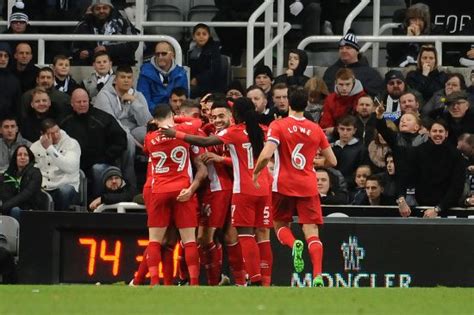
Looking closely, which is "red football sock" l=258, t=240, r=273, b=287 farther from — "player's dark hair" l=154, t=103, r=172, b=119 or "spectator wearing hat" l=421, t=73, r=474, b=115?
"spectator wearing hat" l=421, t=73, r=474, b=115

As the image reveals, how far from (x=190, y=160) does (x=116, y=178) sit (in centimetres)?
238

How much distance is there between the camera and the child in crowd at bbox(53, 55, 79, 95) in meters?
25.3

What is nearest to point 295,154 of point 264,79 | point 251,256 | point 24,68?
point 251,256

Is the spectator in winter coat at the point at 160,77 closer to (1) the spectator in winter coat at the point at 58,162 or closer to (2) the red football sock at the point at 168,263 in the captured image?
(1) the spectator in winter coat at the point at 58,162

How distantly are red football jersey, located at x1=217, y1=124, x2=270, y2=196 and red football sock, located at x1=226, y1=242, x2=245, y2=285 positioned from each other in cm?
88

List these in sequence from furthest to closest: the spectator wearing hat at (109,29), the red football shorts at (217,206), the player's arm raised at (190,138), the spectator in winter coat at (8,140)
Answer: the spectator wearing hat at (109,29) < the spectator in winter coat at (8,140) < the red football shorts at (217,206) < the player's arm raised at (190,138)

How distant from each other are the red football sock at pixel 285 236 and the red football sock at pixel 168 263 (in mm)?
1795

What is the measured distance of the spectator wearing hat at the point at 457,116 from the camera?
23.8 metres

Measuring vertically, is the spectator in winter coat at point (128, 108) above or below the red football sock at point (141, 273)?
above

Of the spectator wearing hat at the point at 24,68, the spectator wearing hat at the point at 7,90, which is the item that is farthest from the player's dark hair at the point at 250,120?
the spectator wearing hat at the point at 24,68

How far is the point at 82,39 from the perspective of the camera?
25688 mm

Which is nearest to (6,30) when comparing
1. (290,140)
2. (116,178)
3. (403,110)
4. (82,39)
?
(82,39)

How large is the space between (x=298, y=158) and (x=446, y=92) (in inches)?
192

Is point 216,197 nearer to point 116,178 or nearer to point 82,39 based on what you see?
point 116,178
